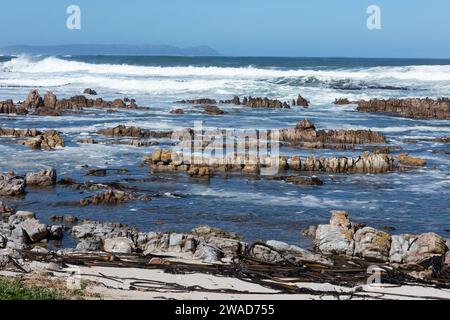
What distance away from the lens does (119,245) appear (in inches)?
376

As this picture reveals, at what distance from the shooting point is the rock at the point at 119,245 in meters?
9.48

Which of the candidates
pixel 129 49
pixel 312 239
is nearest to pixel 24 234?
pixel 312 239

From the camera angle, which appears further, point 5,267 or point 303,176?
point 303,176

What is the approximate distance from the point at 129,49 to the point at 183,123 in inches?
5083

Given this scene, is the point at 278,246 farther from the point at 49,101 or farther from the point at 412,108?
the point at 412,108

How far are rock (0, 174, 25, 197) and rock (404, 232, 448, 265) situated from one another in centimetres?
765

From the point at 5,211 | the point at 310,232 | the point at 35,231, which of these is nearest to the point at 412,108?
the point at 310,232

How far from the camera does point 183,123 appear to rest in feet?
82.9

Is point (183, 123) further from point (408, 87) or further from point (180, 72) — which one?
point (180, 72)

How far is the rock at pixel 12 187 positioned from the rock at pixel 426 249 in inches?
301

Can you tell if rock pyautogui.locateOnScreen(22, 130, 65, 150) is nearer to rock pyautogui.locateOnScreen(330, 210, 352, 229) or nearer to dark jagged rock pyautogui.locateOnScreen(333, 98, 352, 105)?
rock pyautogui.locateOnScreen(330, 210, 352, 229)

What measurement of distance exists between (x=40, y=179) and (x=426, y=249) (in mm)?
8267

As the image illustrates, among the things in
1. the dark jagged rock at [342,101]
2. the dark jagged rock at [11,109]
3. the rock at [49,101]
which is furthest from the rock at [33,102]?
the dark jagged rock at [342,101]

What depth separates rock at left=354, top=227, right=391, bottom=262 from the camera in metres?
9.70
